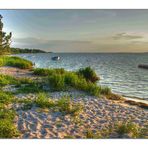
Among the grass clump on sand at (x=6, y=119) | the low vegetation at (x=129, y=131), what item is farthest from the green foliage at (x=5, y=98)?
the low vegetation at (x=129, y=131)

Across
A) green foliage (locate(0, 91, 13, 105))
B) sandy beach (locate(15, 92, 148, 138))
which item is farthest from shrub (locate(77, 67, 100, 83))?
sandy beach (locate(15, 92, 148, 138))

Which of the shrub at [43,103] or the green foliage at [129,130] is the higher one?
the shrub at [43,103]

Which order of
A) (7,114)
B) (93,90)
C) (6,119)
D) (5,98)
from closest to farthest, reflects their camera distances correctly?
(6,119), (7,114), (5,98), (93,90)

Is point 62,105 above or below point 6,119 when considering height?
above

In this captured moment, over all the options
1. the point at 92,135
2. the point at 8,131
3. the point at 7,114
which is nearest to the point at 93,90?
the point at 7,114

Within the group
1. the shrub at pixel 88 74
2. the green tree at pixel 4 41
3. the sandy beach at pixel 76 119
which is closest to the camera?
the sandy beach at pixel 76 119

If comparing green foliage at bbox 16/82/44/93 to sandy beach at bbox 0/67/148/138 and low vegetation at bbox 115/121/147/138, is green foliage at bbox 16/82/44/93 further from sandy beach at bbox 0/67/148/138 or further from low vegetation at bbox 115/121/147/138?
low vegetation at bbox 115/121/147/138

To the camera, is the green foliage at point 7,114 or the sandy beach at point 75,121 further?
the green foliage at point 7,114

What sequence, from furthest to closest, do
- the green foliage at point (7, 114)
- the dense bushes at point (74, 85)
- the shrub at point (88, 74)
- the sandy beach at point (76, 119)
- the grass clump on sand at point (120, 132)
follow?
the shrub at point (88, 74), the dense bushes at point (74, 85), the green foliage at point (7, 114), the sandy beach at point (76, 119), the grass clump on sand at point (120, 132)

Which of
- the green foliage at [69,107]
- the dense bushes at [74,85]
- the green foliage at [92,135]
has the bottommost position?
the green foliage at [92,135]

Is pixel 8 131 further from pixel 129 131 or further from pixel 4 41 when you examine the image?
pixel 4 41

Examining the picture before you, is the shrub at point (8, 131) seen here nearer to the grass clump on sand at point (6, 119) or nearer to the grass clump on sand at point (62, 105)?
the grass clump on sand at point (6, 119)
